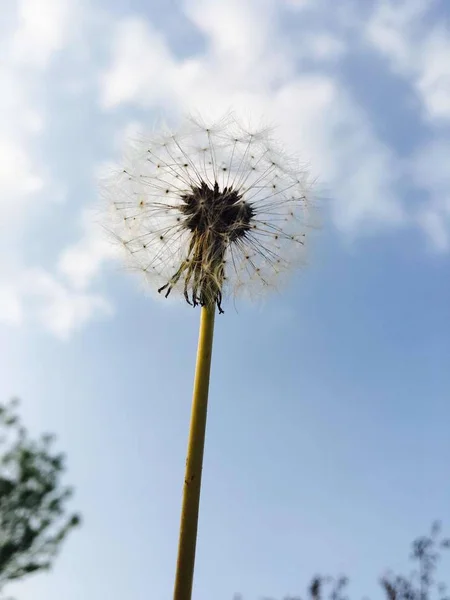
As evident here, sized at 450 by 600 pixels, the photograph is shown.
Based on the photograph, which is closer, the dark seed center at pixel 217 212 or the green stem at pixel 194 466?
the green stem at pixel 194 466

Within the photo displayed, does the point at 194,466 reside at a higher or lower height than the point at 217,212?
lower

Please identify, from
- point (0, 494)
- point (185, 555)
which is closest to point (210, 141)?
point (185, 555)

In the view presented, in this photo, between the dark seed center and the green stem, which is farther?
the dark seed center

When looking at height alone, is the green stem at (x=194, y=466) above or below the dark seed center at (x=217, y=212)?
Answer: below

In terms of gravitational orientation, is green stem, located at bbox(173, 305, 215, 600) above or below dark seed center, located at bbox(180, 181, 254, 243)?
below

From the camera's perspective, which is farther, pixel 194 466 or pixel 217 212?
pixel 217 212
